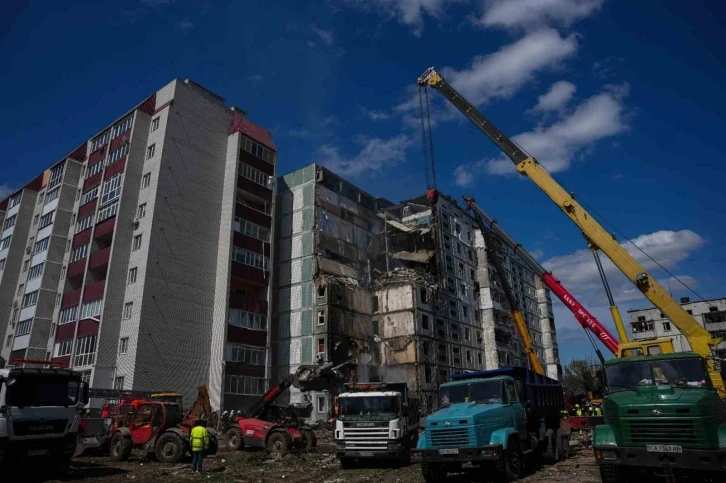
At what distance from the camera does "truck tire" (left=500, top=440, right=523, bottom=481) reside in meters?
13.2

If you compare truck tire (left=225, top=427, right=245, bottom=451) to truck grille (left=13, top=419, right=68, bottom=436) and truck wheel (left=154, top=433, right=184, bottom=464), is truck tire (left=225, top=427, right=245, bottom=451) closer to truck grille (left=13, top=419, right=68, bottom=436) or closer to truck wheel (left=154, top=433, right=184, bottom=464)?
truck wheel (left=154, top=433, right=184, bottom=464)

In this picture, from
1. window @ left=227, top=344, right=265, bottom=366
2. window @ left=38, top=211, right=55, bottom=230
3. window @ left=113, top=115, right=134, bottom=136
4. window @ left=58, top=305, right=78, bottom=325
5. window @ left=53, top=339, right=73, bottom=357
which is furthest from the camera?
window @ left=38, top=211, right=55, bottom=230

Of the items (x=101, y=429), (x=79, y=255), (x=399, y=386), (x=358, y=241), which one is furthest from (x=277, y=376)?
(x=399, y=386)

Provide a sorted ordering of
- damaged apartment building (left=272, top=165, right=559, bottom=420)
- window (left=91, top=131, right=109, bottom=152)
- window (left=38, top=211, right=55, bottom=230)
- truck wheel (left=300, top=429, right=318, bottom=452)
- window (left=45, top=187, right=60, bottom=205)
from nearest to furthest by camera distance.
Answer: truck wheel (left=300, top=429, right=318, bottom=452) → damaged apartment building (left=272, top=165, right=559, bottom=420) → window (left=91, top=131, right=109, bottom=152) → window (left=38, top=211, right=55, bottom=230) → window (left=45, top=187, right=60, bottom=205)

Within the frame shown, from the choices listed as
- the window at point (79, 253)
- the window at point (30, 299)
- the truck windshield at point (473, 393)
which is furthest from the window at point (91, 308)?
the truck windshield at point (473, 393)

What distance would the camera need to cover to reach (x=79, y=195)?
48.5 metres

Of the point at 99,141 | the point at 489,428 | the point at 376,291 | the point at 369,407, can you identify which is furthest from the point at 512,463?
the point at 99,141

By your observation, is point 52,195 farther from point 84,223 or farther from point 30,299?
point 30,299

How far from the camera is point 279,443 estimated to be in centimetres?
2119

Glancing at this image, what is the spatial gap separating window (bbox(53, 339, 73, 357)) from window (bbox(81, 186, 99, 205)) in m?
13.6

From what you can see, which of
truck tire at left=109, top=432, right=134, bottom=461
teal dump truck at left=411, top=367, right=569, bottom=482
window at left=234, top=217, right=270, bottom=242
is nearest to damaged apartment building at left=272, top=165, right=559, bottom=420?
window at left=234, top=217, right=270, bottom=242

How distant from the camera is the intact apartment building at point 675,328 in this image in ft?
238

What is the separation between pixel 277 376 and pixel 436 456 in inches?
1399

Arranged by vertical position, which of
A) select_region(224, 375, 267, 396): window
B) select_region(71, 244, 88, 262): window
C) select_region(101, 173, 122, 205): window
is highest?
select_region(101, 173, 122, 205): window
